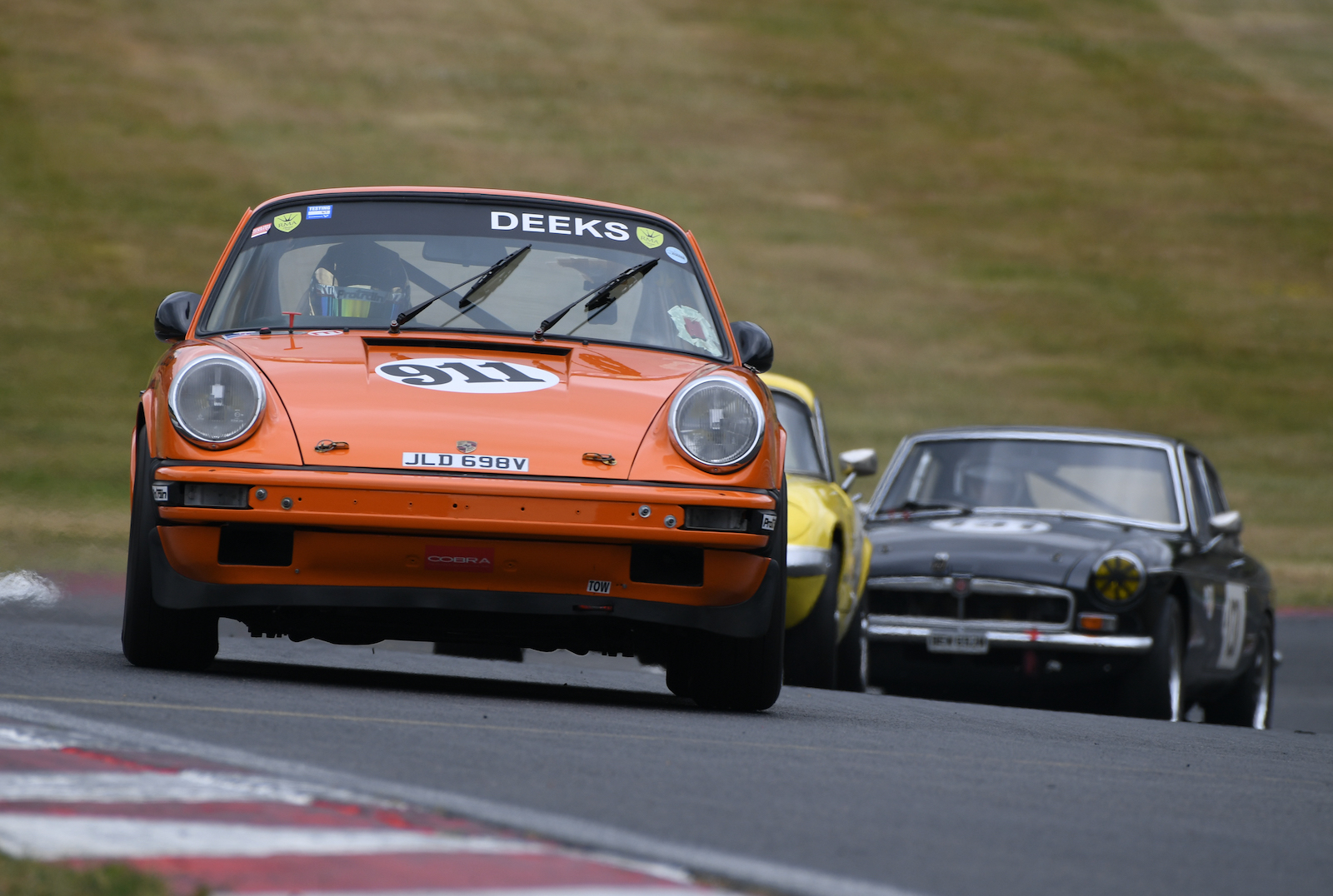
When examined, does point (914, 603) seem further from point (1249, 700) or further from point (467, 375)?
point (467, 375)

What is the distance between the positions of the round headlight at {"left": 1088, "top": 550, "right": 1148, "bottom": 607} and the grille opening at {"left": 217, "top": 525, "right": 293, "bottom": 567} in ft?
15.7

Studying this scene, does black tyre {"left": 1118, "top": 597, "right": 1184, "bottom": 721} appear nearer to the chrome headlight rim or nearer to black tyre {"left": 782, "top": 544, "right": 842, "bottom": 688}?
black tyre {"left": 782, "top": 544, "right": 842, "bottom": 688}

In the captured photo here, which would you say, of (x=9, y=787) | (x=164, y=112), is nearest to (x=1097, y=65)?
(x=164, y=112)

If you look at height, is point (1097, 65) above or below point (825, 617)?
above

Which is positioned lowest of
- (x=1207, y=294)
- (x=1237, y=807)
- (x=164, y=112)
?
(x=1237, y=807)

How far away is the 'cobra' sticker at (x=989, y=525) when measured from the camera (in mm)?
10117

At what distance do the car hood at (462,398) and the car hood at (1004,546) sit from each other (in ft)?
12.8

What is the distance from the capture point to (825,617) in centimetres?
920

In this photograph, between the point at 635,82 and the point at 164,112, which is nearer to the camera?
the point at 164,112

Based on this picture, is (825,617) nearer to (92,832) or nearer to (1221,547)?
(1221,547)

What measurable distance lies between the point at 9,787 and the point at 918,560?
6692mm

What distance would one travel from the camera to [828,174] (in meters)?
33.3

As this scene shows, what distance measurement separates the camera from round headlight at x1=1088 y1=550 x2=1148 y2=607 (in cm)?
946

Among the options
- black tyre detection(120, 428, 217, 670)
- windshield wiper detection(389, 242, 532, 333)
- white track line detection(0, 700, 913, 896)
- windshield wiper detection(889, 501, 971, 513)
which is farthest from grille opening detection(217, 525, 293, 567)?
windshield wiper detection(889, 501, 971, 513)
